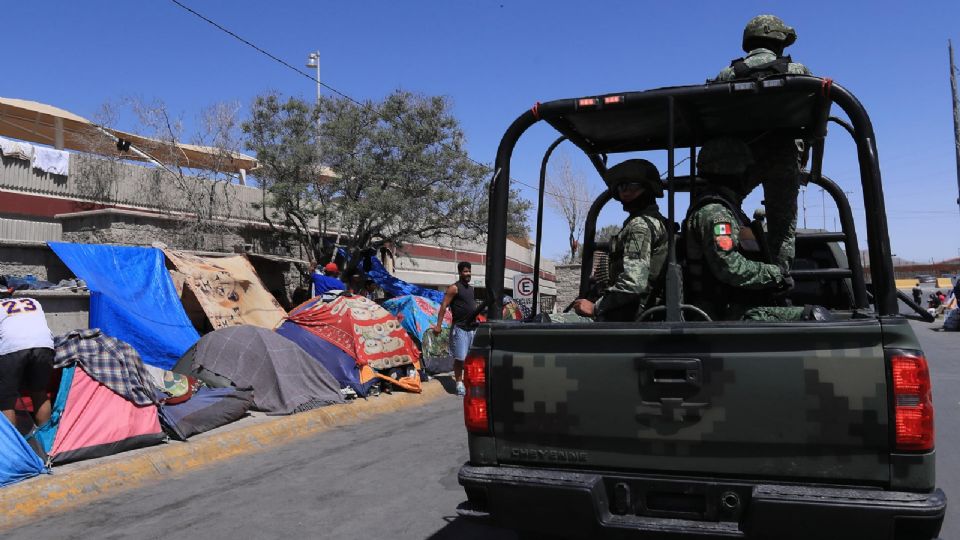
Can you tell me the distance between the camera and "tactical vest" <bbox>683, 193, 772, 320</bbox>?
12.1 ft

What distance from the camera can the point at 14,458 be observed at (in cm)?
536

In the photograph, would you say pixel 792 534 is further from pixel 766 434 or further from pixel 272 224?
pixel 272 224

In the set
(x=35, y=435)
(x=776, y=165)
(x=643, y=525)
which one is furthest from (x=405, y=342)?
(x=643, y=525)

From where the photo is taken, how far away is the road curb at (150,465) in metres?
5.09

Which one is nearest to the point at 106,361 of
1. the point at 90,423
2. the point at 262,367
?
the point at 90,423

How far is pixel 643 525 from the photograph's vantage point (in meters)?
2.91

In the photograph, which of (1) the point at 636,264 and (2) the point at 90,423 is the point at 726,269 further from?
(2) the point at 90,423

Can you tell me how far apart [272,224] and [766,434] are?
16.7m

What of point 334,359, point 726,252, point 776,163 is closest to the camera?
point 726,252

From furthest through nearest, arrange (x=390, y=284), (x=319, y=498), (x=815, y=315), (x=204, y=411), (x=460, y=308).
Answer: (x=390, y=284) → (x=460, y=308) → (x=204, y=411) → (x=319, y=498) → (x=815, y=315)

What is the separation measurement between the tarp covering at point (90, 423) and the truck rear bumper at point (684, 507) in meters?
4.07

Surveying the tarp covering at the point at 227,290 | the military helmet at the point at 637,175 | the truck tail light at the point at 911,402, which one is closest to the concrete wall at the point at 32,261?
the tarp covering at the point at 227,290

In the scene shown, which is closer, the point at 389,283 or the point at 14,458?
the point at 14,458

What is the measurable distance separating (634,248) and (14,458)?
15.3 ft
